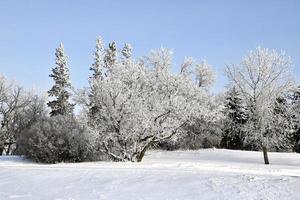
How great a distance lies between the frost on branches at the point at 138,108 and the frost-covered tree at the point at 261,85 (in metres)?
4.43

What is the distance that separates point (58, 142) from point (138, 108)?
6.81m

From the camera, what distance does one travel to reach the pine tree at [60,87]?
44.8m

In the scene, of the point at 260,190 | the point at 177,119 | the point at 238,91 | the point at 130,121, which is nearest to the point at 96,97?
the point at 130,121

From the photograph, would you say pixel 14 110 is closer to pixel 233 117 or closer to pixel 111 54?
pixel 111 54

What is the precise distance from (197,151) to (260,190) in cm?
3335

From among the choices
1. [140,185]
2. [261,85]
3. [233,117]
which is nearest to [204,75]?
[233,117]

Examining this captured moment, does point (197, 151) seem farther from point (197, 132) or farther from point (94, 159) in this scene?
point (94, 159)

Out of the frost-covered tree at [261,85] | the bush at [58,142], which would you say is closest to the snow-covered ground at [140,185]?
the bush at [58,142]

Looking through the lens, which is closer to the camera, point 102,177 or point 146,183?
point 146,183

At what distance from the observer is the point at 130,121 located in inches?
1255

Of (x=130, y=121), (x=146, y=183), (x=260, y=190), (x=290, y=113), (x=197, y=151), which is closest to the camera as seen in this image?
(x=260, y=190)

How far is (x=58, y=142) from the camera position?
31.0 metres

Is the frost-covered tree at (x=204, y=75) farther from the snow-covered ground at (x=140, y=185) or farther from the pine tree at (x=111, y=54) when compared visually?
the snow-covered ground at (x=140, y=185)

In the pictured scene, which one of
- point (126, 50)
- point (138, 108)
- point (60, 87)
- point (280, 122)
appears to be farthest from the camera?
point (126, 50)
